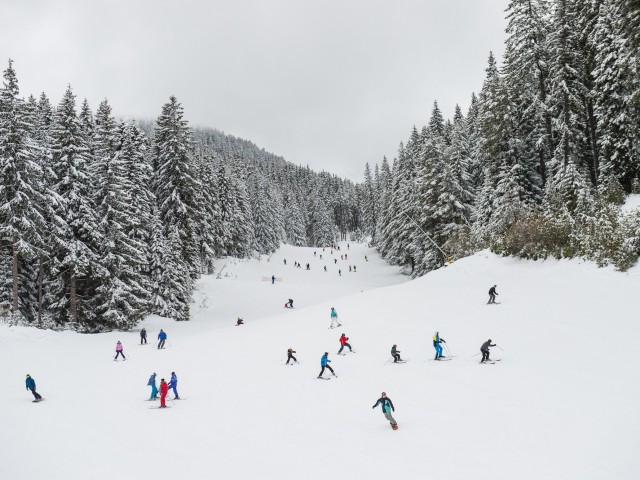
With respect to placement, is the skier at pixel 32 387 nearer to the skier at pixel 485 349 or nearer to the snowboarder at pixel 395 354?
the snowboarder at pixel 395 354

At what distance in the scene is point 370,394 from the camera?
53.9 ft

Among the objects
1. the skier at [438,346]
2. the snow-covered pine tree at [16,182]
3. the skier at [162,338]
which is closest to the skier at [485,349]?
the skier at [438,346]

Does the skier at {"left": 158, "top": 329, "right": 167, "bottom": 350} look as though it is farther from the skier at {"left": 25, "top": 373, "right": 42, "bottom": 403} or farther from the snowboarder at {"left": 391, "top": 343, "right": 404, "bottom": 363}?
the snowboarder at {"left": 391, "top": 343, "right": 404, "bottom": 363}

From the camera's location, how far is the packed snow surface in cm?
1147

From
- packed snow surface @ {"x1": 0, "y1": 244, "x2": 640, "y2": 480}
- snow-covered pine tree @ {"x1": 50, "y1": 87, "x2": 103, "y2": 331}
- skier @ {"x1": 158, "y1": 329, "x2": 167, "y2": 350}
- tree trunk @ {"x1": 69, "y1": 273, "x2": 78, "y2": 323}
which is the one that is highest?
snow-covered pine tree @ {"x1": 50, "y1": 87, "x2": 103, "y2": 331}

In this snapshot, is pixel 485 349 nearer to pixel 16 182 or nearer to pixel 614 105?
pixel 614 105

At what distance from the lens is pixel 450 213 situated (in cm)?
4338

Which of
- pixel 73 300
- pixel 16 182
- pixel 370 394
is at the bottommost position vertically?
pixel 370 394

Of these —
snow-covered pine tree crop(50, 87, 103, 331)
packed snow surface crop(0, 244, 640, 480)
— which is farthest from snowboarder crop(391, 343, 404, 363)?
snow-covered pine tree crop(50, 87, 103, 331)

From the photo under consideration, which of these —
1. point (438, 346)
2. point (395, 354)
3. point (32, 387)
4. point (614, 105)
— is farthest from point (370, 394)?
point (614, 105)

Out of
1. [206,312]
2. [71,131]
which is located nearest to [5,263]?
[71,131]

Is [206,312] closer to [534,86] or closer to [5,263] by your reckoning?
[5,263]

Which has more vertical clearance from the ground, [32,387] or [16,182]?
[16,182]

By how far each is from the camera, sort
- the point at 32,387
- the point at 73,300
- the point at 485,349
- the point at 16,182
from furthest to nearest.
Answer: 1. the point at 73,300
2. the point at 16,182
3. the point at 485,349
4. the point at 32,387
